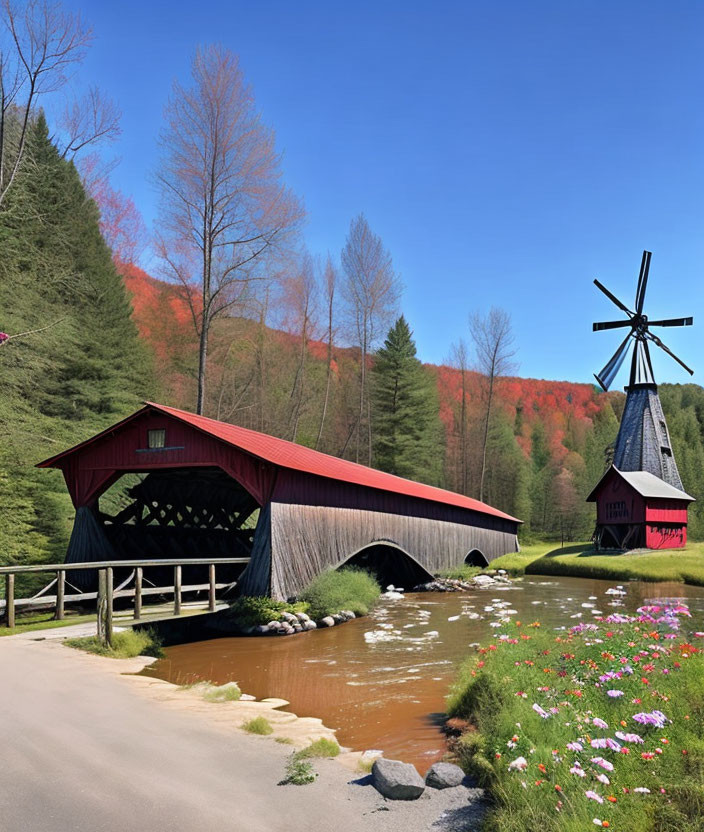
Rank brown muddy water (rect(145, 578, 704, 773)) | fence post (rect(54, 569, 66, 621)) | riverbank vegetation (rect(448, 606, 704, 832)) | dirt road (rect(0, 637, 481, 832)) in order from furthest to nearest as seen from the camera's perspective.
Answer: fence post (rect(54, 569, 66, 621)) < brown muddy water (rect(145, 578, 704, 773)) < dirt road (rect(0, 637, 481, 832)) < riverbank vegetation (rect(448, 606, 704, 832))

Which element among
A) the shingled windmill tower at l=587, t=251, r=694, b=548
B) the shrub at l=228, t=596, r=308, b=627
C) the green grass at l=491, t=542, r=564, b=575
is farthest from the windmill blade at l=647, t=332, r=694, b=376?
the shrub at l=228, t=596, r=308, b=627

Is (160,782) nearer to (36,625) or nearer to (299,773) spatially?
(299,773)

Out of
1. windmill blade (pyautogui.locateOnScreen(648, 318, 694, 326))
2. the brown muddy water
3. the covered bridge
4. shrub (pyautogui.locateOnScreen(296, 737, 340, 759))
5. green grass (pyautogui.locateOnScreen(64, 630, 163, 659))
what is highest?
windmill blade (pyautogui.locateOnScreen(648, 318, 694, 326))

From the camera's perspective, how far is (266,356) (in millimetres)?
38156

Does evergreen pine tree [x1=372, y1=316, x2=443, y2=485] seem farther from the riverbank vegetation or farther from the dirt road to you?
the dirt road

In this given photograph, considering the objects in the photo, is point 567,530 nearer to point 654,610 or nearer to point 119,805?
point 654,610

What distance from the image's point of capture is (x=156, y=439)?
576 inches

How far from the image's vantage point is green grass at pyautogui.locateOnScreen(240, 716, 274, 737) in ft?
19.6


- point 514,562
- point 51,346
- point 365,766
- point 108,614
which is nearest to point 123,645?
point 108,614

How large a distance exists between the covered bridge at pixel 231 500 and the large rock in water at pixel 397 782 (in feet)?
28.9

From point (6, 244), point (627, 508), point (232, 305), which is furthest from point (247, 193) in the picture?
point (627, 508)

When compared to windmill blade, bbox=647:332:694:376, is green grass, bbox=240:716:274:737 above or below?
below

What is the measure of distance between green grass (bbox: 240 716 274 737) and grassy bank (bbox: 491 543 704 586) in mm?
22202

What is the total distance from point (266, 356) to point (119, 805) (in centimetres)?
3490
